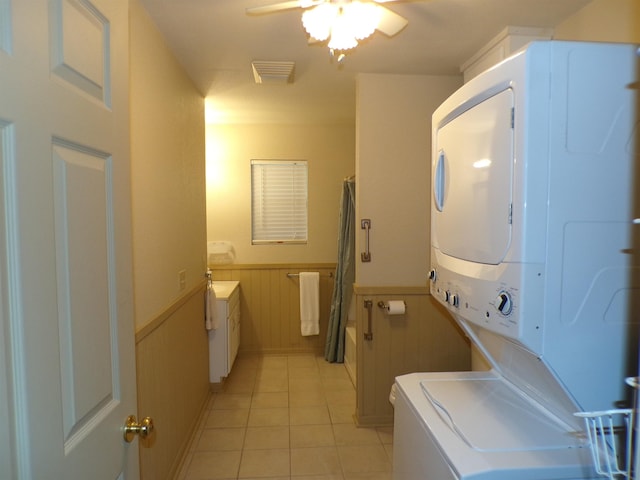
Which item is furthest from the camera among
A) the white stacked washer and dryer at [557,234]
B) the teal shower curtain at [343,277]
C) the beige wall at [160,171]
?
the teal shower curtain at [343,277]

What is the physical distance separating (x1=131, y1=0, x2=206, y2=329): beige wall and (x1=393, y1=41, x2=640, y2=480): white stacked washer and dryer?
136 cm

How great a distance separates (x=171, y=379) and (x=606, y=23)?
270 cm

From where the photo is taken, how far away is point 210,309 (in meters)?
2.82

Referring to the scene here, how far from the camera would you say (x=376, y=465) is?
2148 mm

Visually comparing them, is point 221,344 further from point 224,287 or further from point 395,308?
point 395,308

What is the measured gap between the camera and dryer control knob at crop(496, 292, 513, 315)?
2.93 ft

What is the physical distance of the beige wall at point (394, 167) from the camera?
246cm

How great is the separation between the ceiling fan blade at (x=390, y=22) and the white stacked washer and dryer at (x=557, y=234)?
652 millimetres

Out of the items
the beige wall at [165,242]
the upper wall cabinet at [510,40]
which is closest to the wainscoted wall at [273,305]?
the beige wall at [165,242]

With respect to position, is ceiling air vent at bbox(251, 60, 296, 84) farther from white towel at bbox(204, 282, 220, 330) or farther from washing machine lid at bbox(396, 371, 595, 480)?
washing machine lid at bbox(396, 371, 595, 480)

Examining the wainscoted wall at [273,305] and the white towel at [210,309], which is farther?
the wainscoted wall at [273,305]

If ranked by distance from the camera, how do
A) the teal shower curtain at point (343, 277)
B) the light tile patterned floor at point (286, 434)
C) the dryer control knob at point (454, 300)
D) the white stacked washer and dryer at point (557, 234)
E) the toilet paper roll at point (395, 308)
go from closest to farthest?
the white stacked washer and dryer at point (557, 234), the dryer control knob at point (454, 300), the light tile patterned floor at point (286, 434), the toilet paper roll at point (395, 308), the teal shower curtain at point (343, 277)

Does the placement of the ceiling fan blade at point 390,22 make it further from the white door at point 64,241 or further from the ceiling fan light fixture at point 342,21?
the white door at point 64,241

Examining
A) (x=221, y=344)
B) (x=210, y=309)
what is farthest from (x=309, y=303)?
(x=210, y=309)
